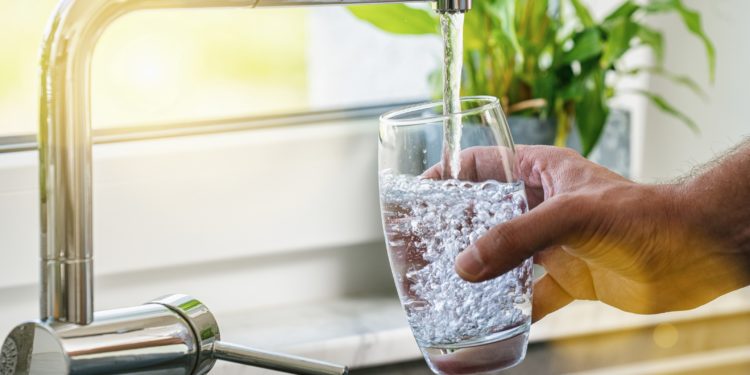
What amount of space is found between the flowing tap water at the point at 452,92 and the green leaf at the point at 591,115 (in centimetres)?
55

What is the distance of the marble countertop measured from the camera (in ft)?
3.40

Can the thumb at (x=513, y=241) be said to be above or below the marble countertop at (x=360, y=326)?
above

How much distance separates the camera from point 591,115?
1224 millimetres

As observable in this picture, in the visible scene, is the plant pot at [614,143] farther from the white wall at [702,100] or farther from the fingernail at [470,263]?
the fingernail at [470,263]

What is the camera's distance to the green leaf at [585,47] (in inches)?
47.9

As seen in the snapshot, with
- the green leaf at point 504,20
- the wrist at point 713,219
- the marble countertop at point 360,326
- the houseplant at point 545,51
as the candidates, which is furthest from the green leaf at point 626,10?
the wrist at point 713,219

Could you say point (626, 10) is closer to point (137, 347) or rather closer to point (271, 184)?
point (271, 184)

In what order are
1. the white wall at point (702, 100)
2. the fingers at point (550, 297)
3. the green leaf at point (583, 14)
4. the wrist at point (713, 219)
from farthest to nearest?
the white wall at point (702, 100) → the green leaf at point (583, 14) → the fingers at point (550, 297) → the wrist at point (713, 219)

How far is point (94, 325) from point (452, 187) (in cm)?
24

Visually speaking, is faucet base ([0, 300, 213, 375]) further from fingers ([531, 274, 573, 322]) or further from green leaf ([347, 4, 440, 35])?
green leaf ([347, 4, 440, 35])

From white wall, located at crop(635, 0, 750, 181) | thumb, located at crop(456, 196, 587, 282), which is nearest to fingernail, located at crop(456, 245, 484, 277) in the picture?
thumb, located at crop(456, 196, 587, 282)

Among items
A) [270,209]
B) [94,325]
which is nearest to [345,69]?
[270,209]

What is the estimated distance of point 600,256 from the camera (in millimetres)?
762

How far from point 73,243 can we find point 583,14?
32.0 inches
